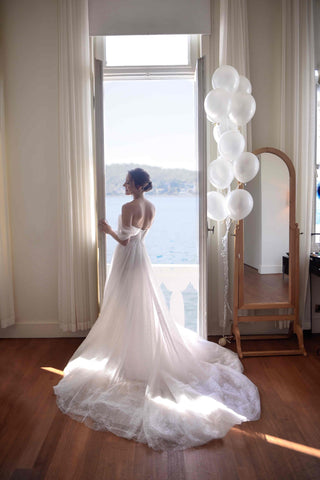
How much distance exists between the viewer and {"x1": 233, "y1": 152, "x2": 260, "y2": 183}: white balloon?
10.1 ft

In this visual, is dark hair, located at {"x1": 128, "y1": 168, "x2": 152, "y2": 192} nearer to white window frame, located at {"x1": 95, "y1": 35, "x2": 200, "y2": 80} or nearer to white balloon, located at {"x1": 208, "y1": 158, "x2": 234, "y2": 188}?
white balloon, located at {"x1": 208, "y1": 158, "x2": 234, "y2": 188}

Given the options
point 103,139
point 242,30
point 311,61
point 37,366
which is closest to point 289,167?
point 311,61

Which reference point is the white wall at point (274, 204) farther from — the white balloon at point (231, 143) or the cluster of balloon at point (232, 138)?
the white balloon at point (231, 143)

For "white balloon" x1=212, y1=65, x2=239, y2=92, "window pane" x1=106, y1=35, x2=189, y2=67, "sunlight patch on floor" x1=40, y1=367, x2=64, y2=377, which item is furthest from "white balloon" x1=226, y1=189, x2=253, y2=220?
"sunlight patch on floor" x1=40, y1=367, x2=64, y2=377

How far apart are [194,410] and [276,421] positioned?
0.50 m

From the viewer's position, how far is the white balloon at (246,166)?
3.08 meters

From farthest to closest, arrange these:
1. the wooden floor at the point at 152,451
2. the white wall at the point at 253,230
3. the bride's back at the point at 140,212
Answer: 1. the white wall at the point at 253,230
2. the bride's back at the point at 140,212
3. the wooden floor at the point at 152,451

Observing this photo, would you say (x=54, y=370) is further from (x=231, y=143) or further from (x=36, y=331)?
(x=231, y=143)

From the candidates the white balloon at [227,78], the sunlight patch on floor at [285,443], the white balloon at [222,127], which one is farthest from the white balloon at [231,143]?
the sunlight patch on floor at [285,443]

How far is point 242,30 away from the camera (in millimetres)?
3510

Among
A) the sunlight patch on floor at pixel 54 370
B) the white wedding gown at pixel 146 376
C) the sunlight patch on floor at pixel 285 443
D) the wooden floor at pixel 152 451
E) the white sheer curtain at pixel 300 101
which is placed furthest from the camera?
the white sheer curtain at pixel 300 101

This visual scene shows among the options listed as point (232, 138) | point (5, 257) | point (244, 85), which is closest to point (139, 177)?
point (232, 138)

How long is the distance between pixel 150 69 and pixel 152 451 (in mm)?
3040

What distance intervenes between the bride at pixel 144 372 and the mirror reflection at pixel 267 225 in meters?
0.78
